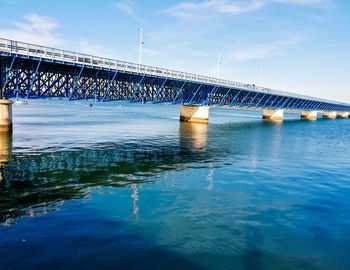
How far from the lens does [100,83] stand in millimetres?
54500

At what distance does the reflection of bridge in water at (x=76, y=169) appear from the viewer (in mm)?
16984

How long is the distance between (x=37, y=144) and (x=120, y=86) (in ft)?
80.7

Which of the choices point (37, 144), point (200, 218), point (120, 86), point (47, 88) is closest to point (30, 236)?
point (200, 218)

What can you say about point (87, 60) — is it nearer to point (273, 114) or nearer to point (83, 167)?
point (83, 167)

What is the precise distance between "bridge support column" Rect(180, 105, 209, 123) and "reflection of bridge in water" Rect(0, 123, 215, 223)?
44.3m

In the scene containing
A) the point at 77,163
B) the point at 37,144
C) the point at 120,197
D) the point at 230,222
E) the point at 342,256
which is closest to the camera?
the point at 342,256

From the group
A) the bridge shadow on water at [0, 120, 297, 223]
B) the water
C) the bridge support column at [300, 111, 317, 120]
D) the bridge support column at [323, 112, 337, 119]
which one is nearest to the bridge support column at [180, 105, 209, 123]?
the bridge shadow on water at [0, 120, 297, 223]

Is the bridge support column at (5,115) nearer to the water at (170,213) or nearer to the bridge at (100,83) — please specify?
the bridge at (100,83)

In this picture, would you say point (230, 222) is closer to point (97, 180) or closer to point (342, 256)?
point (342, 256)

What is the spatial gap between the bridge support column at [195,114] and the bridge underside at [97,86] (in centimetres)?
242

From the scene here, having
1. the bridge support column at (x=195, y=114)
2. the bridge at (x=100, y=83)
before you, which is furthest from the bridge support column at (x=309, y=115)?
the bridge support column at (x=195, y=114)

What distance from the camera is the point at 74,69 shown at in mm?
48281

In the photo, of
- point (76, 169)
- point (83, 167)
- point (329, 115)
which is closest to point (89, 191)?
point (76, 169)

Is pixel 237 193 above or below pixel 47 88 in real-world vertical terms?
below
